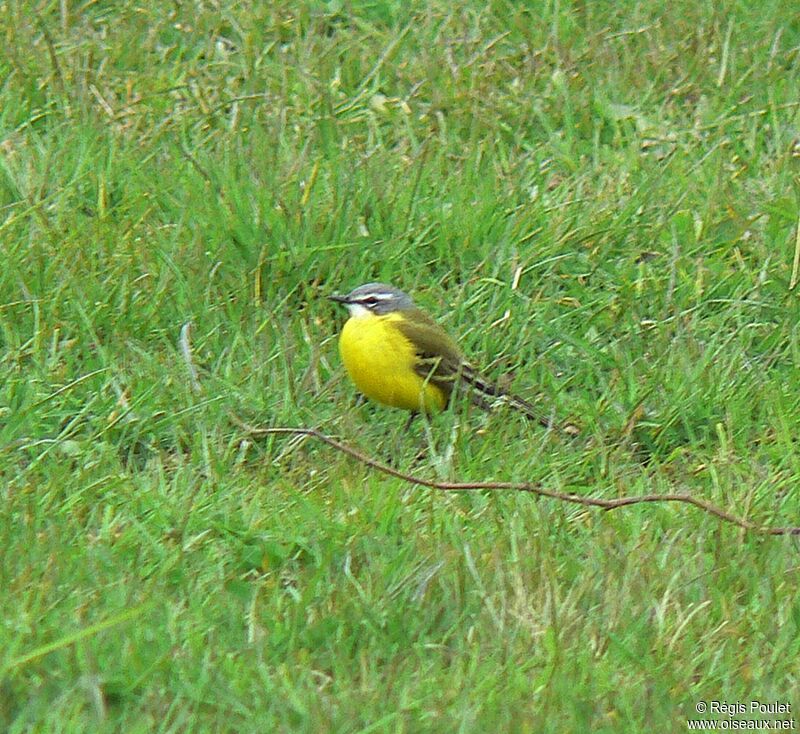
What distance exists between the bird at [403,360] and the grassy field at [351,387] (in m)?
0.13

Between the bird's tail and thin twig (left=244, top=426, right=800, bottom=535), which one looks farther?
the bird's tail

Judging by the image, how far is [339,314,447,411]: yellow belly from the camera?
5957 mm

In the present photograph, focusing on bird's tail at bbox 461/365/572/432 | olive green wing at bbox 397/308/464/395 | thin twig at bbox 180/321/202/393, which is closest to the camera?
thin twig at bbox 180/321/202/393

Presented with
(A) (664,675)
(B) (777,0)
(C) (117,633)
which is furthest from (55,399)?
(B) (777,0)

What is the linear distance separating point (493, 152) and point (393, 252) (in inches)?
41.8

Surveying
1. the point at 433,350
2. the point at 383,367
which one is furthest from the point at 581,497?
the point at 433,350

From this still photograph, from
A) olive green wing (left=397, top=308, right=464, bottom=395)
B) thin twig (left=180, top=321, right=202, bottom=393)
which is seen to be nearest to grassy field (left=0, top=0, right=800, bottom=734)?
thin twig (left=180, top=321, right=202, bottom=393)

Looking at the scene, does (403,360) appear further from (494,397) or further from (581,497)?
(581,497)

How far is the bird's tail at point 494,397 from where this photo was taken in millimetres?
5945

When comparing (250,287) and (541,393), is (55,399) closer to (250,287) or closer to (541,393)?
(250,287)

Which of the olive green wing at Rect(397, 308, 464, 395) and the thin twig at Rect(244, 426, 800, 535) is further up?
the thin twig at Rect(244, 426, 800, 535)

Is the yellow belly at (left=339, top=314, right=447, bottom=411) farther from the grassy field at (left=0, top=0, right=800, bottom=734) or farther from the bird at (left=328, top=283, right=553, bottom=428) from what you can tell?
the grassy field at (left=0, top=0, right=800, bottom=734)

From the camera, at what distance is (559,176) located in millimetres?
7582

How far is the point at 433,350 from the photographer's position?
619cm
